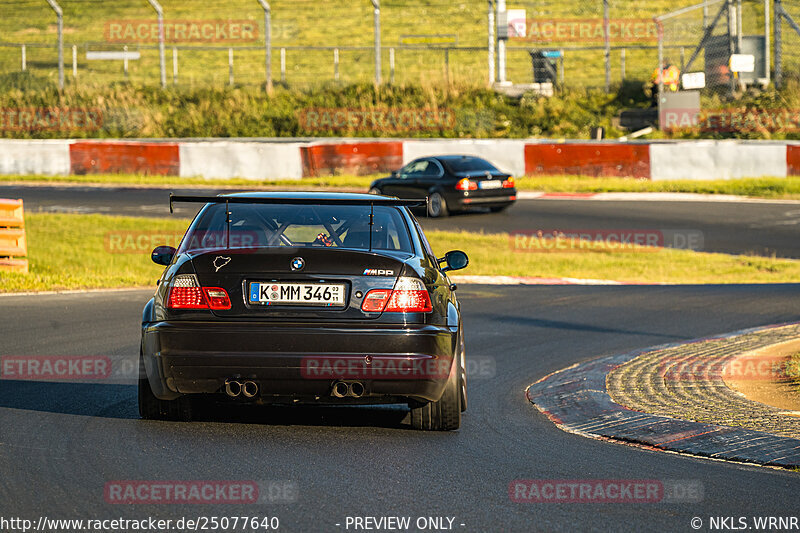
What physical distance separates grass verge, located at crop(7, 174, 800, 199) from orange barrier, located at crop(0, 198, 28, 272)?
13.2 meters

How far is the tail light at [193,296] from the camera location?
677cm

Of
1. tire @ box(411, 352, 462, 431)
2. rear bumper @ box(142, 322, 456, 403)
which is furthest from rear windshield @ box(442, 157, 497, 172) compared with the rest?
rear bumper @ box(142, 322, 456, 403)

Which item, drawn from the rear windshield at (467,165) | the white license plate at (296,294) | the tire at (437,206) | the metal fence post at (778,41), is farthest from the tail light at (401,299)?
the metal fence post at (778,41)

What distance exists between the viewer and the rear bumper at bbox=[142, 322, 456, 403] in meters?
6.70

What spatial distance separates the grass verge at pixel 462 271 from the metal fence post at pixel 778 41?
14.4m

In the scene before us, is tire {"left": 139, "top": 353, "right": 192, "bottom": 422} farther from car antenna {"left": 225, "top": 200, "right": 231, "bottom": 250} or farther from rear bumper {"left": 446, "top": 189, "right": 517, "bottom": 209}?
rear bumper {"left": 446, "top": 189, "right": 517, "bottom": 209}

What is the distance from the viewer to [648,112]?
35000 millimetres

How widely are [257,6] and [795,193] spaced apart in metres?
36.3

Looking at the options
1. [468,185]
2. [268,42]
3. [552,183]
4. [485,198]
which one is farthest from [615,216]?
[268,42]

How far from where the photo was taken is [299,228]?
24.6 ft

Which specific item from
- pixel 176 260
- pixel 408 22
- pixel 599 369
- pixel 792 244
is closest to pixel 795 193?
pixel 792 244

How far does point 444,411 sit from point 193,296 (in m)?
1.61

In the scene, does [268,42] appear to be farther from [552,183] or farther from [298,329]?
[298,329]

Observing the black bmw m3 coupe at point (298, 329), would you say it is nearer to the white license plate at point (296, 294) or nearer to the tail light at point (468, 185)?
the white license plate at point (296, 294)
